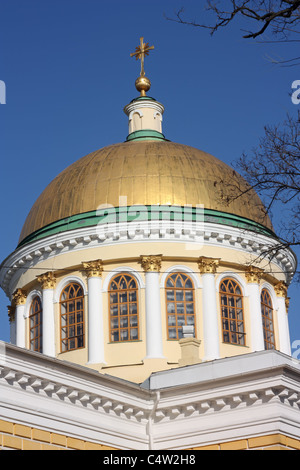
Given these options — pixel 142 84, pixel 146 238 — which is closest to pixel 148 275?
pixel 146 238

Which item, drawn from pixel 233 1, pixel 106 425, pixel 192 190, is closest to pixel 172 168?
pixel 192 190

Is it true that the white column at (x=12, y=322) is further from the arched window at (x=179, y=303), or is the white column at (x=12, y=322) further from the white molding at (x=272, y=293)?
the white molding at (x=272, y=293)

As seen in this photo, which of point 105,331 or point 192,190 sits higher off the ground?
point 192,190

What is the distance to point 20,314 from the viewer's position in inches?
1070

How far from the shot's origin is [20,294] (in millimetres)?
27234

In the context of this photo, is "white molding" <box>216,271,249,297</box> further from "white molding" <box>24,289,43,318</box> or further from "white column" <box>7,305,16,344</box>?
"white column" <box>7,305,16,344</box>

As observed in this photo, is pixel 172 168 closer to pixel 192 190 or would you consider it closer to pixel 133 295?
pixel 192 190

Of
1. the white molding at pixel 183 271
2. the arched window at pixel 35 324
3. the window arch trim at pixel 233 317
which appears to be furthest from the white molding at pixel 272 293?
the arched window at pixel 35 324

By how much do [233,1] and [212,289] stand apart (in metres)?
15.1

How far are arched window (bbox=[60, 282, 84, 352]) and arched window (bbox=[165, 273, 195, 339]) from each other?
2455 mm

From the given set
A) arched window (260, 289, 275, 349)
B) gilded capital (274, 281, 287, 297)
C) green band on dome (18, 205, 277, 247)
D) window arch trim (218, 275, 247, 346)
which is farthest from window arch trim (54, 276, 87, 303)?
gilded capital (274, 281, 287, 297)

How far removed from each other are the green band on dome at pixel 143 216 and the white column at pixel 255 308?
124cm

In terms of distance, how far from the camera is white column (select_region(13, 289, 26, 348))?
1065 inches

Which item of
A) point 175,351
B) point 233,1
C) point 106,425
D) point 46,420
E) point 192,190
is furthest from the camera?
point 192,190
